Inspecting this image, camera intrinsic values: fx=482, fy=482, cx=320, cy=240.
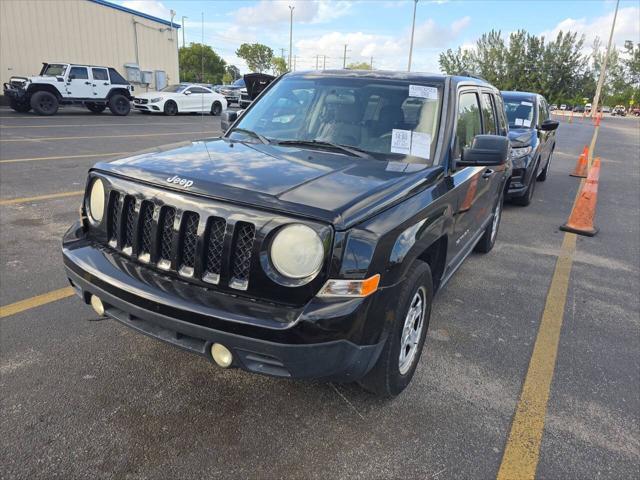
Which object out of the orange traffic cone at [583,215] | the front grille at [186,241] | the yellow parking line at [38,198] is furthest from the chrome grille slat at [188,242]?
the orange traffic cone at [583,215]

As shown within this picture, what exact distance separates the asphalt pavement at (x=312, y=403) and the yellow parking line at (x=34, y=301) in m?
0.07

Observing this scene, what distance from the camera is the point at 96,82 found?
67.3 ft

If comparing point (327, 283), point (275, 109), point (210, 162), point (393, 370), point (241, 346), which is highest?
point (275, 109)

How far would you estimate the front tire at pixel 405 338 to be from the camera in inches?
94.3

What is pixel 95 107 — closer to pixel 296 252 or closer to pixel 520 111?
pixel 520 111

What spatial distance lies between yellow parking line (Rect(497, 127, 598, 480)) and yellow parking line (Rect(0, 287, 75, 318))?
3.35 m

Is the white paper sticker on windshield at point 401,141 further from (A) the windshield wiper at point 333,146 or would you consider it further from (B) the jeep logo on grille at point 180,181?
(B) the jeep logo on grille at point 180,181

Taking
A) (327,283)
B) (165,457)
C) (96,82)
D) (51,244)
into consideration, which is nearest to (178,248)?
(327,283)

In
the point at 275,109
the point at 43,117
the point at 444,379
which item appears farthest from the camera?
the point at 43,117

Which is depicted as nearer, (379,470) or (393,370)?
(379,470)

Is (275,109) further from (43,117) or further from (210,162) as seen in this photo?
(43,117)

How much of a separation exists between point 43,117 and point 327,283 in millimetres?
20587

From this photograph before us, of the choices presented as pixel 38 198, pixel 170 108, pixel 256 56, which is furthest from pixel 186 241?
pixel 256 56

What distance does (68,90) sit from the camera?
19.6 m
